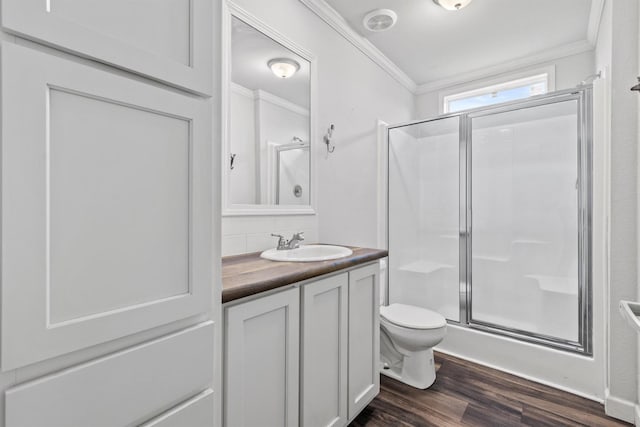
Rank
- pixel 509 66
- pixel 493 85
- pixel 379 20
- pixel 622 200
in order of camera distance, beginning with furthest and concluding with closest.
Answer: pixel 493 85, pixel 509 66, pixel 379 20, pixel 622 200

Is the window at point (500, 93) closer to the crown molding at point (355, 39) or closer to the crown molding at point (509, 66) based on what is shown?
the crown molding at point (509, 66)

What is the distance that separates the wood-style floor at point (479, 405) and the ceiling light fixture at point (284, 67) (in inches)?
80.0

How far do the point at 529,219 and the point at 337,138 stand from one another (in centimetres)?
165

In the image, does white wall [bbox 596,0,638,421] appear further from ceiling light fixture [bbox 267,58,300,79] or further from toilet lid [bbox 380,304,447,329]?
ceiling light fixture [bbox 267,58,300,79]

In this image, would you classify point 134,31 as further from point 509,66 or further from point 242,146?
point 509,66

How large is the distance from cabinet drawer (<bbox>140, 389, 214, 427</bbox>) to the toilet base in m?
1.60

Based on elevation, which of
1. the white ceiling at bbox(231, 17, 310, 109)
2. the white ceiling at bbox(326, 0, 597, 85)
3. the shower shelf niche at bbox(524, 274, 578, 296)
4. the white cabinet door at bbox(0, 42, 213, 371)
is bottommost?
the shower shelf niche at bbox(524, 274, 578, 296)

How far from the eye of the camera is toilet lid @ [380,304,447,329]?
1.98 metres

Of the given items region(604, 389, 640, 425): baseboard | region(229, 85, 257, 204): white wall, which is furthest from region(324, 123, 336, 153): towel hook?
region(604, 389, 640, 425): baseboard

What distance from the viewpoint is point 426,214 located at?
287 centimetres

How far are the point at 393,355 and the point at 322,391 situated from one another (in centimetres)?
103

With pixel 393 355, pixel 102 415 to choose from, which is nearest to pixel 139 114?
pixel 102 415

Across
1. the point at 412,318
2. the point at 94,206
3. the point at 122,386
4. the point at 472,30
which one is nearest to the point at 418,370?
the point at 412,318

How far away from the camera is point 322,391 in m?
1.34
